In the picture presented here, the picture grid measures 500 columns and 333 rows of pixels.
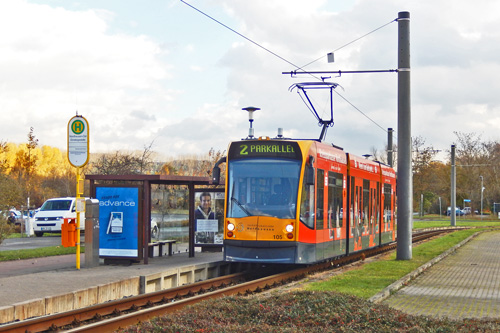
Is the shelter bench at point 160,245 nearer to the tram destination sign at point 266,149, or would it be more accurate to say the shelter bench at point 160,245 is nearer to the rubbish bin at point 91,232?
the rubbish bin at point 91,232

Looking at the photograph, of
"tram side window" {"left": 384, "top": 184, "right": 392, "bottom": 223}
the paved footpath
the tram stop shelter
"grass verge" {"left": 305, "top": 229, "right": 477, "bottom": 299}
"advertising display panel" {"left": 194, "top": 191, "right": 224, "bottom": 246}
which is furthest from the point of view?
"tram side window" {"left": 384, "top": 184, "right": 392, "bottom": 223}

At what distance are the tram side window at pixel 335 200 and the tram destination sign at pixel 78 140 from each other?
646 centimetres

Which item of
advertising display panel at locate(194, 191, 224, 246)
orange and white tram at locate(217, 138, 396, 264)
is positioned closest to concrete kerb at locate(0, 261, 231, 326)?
orange and white tram at locate(217, 138, 396, 264)

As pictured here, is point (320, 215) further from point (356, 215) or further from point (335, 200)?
point (356, 215)

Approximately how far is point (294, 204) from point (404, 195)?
21.5 feet

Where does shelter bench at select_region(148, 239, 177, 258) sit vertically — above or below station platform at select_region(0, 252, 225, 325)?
above

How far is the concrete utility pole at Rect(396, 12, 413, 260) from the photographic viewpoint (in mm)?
21703

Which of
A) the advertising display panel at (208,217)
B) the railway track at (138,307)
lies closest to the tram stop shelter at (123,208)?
the railway track at (138,307)

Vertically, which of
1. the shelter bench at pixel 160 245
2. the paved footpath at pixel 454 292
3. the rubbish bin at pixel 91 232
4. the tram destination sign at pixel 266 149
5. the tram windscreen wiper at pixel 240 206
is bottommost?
the paved footpath at pixel 454 292

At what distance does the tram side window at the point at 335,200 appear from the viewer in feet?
61.9

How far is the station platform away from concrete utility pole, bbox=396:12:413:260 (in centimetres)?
611

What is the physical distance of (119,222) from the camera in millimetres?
17828

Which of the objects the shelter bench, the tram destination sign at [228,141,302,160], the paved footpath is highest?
the tram destination sign at [228,141,302,160]

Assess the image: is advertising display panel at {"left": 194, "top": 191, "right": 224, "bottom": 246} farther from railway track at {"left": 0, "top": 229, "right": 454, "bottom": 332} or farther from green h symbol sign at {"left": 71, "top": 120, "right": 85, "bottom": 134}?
green h symbol sign at {"left": 71, "top": 120, "right": 85, "bottom": 134}
